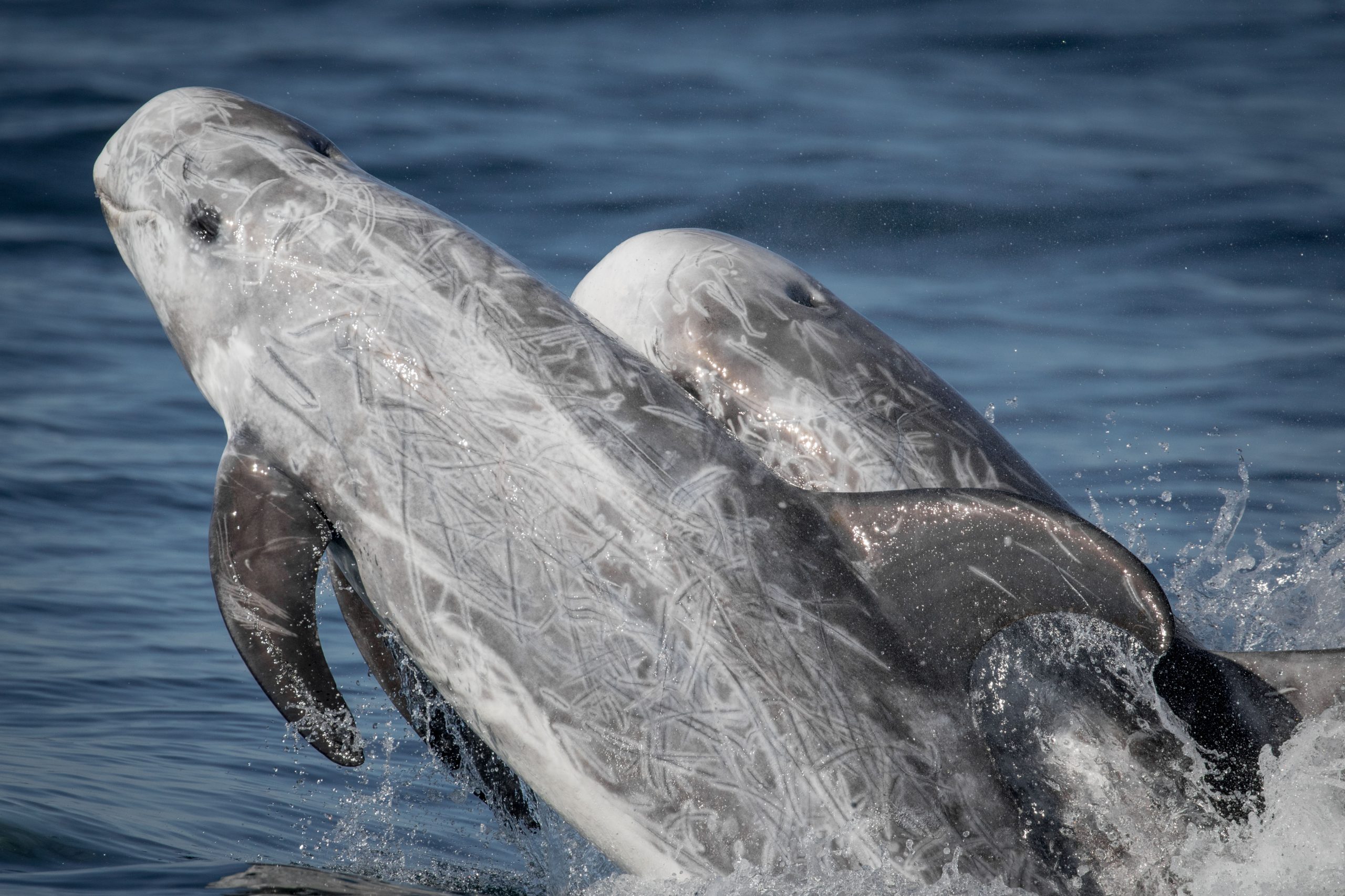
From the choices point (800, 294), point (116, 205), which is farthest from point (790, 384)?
point (116, 205)

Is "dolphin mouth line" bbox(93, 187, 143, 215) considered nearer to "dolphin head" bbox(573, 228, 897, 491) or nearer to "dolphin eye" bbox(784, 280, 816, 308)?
"dolphin head" bbox(573, 228, 897, 491)

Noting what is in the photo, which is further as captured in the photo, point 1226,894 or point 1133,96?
point 1133,96

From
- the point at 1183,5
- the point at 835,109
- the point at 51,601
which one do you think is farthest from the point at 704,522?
the point at 1183,5

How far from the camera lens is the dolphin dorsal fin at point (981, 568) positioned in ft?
13.7

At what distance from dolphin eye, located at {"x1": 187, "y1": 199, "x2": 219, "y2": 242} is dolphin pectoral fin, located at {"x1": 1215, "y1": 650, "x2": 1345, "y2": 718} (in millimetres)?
3884

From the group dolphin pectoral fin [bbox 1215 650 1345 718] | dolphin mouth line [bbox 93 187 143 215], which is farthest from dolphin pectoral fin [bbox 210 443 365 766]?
dolphin pectoral fin [bbox 1215 650 1345 718]

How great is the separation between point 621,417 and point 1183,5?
2436 centimetres

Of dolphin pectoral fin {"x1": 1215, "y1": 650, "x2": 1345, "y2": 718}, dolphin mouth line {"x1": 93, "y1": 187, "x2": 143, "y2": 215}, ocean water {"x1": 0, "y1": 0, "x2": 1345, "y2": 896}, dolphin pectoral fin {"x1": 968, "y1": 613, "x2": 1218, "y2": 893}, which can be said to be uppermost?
dolphin mouth line {"x1": 93, "y1": 187, "x2": 143, "y2": 215}

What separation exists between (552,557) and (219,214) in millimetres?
1777

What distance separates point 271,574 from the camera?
15.3 ft

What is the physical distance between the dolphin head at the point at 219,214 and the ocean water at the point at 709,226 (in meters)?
1.99

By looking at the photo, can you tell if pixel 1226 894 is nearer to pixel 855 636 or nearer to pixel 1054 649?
pixel 1054 649

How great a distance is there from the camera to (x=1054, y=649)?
4.82m

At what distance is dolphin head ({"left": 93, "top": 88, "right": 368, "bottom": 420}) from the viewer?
15.7ft
